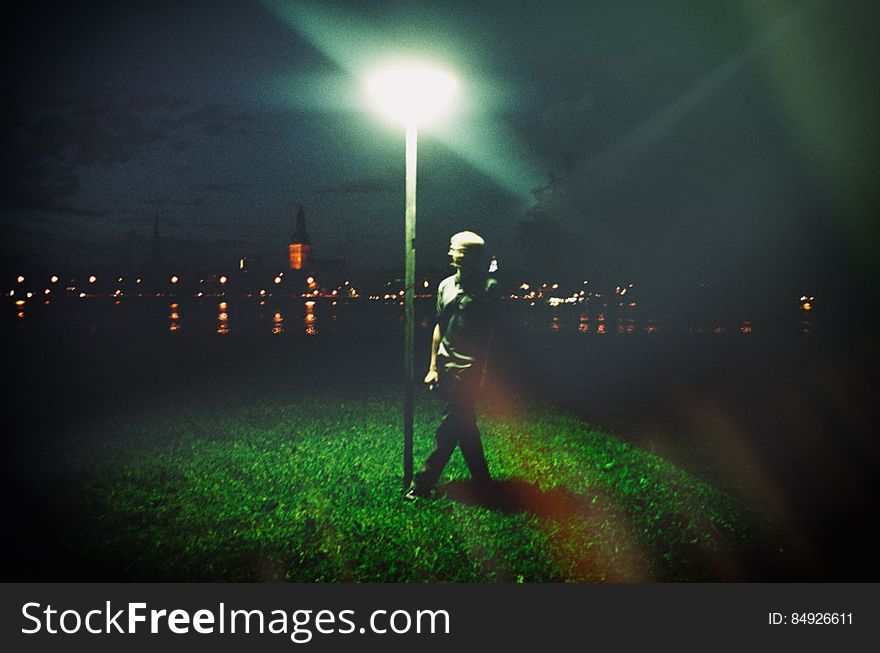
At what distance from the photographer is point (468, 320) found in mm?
5629

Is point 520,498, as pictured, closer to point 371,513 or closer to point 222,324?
point 371,513

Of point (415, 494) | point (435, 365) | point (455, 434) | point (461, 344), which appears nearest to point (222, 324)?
point (415, 494)

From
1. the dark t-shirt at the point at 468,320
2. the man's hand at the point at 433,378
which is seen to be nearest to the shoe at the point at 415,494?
the man's hand at the point at 433,378

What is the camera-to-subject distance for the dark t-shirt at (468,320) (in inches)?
221

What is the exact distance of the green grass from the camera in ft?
15.9

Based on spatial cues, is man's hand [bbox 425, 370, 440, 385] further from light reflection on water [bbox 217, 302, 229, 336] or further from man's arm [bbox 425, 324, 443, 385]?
light reflection on water [bbox 217, 302, 229, 336]

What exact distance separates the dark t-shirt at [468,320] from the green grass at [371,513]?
1.45 meters

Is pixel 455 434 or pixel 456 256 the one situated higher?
pixel 456 256

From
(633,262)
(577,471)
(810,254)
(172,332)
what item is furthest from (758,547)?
(172,332)

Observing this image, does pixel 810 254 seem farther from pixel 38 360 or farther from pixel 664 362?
pixel 38 360

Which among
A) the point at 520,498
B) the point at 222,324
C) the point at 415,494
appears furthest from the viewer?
the point at 222,324

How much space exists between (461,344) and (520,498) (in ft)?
5.97

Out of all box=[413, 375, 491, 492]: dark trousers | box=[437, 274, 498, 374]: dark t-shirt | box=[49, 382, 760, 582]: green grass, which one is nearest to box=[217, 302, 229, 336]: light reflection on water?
box=[49, 382, 760, 582]: green grass

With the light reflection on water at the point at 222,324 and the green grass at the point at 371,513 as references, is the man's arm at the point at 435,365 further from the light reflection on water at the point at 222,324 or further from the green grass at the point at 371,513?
the light reflection on water at the point at 222,324
